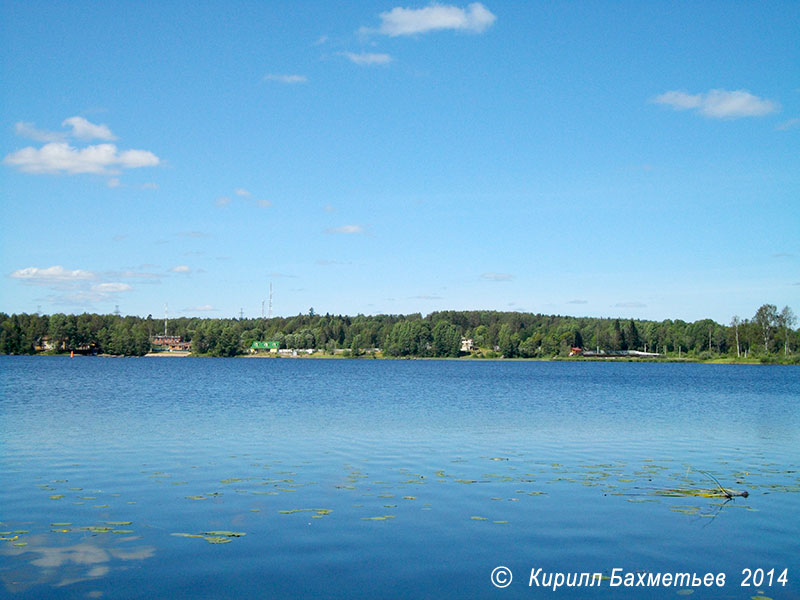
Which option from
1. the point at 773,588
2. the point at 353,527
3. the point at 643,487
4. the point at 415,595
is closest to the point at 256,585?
the point at 415,595

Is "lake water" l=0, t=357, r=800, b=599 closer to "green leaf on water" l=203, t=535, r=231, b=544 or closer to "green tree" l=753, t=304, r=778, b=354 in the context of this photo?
"green leaf on water" l=203, t=535, r=231, b=544

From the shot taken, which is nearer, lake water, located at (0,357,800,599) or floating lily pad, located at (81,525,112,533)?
lake water, located at (0,357,800,599)

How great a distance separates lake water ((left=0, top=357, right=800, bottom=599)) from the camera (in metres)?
11.9

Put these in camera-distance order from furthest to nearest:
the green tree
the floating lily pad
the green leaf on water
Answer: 1. the green tree
2. the floating lily pad
3. the green leaf on water

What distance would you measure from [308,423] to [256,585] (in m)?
23.4

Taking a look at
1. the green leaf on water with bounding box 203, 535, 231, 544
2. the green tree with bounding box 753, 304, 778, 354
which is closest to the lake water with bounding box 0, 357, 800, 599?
the green leaf on water with bounding box 203, 535, 231, 544

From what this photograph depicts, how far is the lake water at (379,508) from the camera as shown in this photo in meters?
11.9

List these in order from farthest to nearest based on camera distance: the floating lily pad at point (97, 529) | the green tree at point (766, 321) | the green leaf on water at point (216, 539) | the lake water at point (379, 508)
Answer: the green tree at point (766, 321) < the floating lily pad at point (97, 529) < the green leaf on water at point (216, 539) < the lake water at point (379, 508)

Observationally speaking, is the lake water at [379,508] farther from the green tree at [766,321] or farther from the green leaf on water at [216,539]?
the green tree at [766,321]

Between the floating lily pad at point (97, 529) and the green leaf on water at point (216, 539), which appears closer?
the green leaf on water at point (216, 539)

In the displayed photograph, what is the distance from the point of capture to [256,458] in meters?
Result: 23.7

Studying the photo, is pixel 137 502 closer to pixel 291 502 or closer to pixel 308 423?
pixel 291 502

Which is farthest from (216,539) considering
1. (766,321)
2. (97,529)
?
(766,321)

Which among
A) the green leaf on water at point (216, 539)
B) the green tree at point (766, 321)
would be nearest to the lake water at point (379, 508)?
the green leaf on water at point (216, 539)
